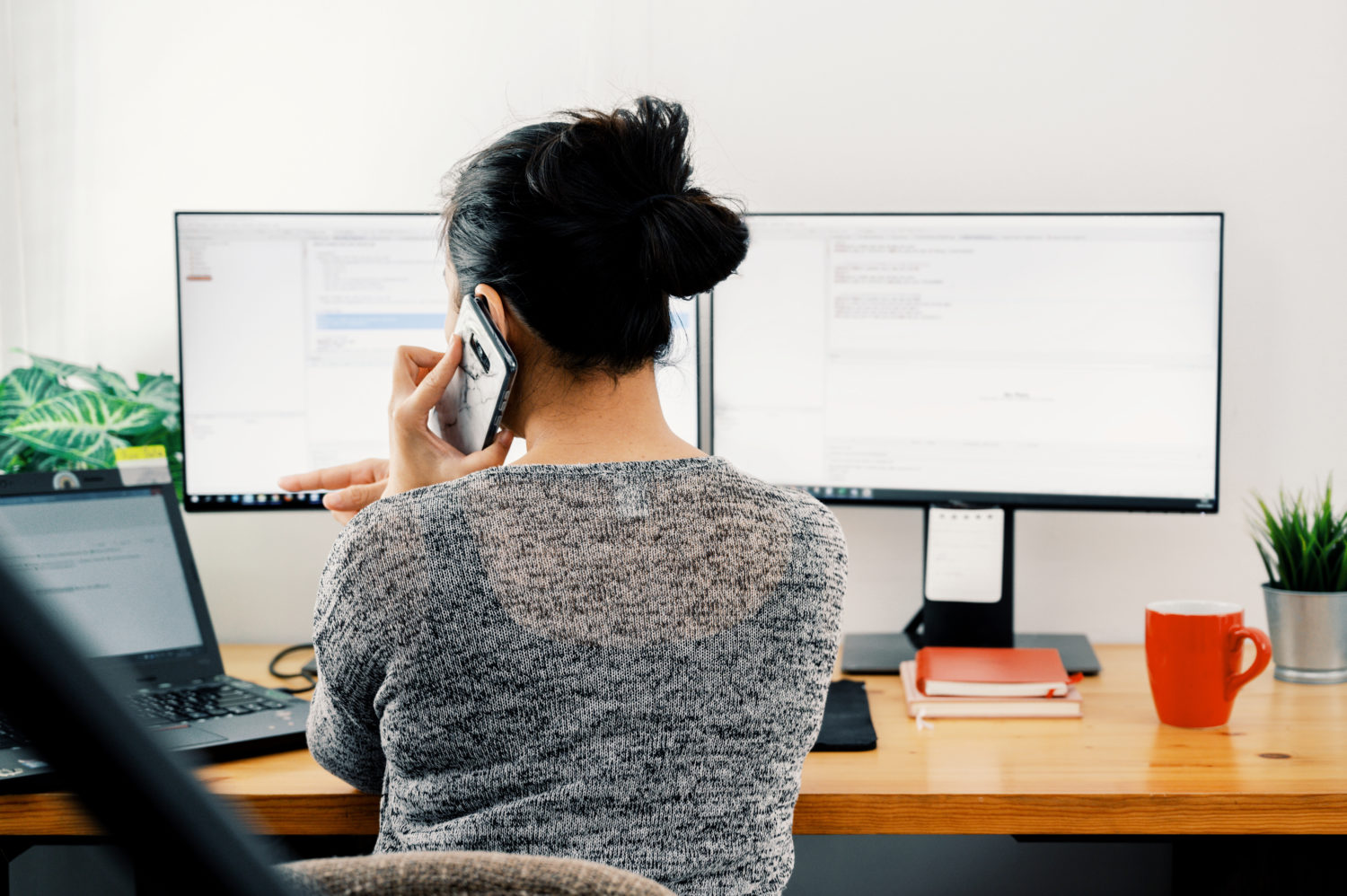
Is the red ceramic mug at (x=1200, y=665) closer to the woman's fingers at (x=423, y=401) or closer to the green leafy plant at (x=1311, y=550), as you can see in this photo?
the green leafy plant at (x=1311, y=550)

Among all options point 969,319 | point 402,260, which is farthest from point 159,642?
point 969,319

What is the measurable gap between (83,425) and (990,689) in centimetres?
117

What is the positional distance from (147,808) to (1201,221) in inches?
52.9

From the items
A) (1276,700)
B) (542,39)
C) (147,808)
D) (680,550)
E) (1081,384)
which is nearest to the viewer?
(147,808)

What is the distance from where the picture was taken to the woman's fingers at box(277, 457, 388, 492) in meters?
1.16

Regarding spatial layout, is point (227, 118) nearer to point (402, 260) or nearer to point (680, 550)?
point (402, 260)

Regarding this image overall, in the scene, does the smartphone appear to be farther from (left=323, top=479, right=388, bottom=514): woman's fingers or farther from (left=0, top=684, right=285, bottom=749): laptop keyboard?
(left=0, top=684, right=285, bottom=749): laptop keyboard

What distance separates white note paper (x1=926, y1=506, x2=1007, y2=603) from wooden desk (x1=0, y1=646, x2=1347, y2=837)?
9.7 inches

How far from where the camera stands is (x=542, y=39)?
1432 millimetres

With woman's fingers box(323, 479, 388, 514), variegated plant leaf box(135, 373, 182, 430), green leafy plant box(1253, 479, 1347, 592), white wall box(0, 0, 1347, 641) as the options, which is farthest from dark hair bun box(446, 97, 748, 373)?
green leafy plant box(1253, 479, 1347, 592)

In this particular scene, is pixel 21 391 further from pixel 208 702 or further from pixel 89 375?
pixel 208 702

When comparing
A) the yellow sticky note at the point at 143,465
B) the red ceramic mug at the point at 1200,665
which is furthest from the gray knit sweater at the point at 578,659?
the yellow sticky note at the point at 143,465

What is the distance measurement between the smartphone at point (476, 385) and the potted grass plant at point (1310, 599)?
97cm

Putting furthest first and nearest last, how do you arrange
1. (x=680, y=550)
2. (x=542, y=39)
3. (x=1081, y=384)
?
1. (x=542, y=39)
2. (x=1081, y=384)
3. (x=680, y=550)
